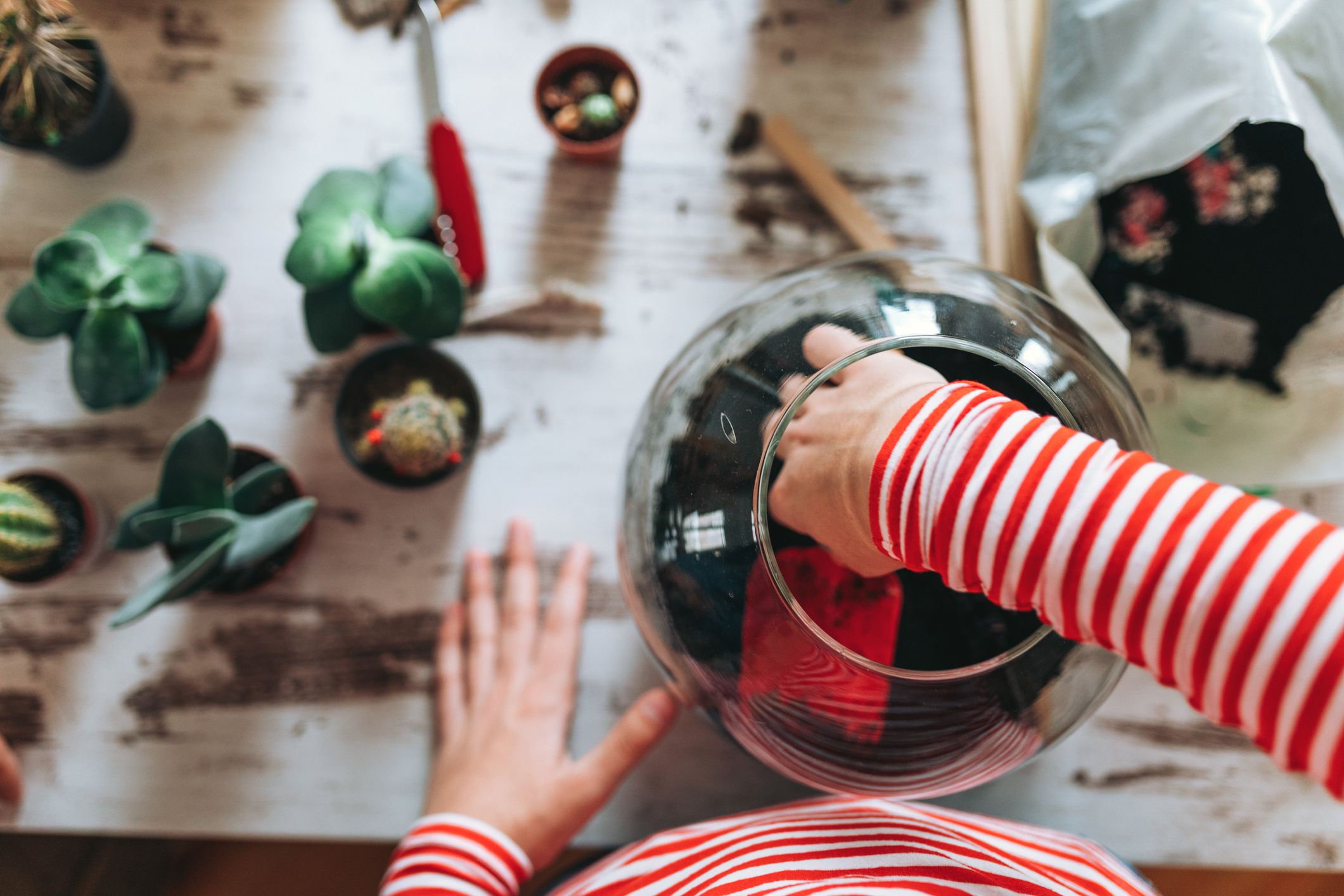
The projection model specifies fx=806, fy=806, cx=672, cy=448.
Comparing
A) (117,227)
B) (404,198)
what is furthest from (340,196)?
(117,227)

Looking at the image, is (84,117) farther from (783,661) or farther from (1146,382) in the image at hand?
(1146,382)

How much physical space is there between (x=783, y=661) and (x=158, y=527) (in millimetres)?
354

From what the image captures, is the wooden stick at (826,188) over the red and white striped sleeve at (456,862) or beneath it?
over

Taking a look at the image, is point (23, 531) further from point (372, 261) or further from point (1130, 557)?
point (1130, 557)

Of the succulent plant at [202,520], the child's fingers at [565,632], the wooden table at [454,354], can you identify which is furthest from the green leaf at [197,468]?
the child's fingers at [565,632]

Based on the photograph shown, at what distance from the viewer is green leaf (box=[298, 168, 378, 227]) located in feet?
1.59

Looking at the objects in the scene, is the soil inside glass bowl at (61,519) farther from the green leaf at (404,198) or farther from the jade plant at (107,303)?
the green leaf at (404,198)

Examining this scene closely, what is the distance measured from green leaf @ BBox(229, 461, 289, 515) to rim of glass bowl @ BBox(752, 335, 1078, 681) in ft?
1.06

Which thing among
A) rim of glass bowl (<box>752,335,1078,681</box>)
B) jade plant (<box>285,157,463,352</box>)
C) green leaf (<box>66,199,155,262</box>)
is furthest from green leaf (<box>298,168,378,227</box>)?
rim of glass bowl (<box>752,335,1078,681</box>)

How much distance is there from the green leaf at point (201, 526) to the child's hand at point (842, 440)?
1.02 feet

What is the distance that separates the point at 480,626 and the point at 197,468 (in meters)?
0.20

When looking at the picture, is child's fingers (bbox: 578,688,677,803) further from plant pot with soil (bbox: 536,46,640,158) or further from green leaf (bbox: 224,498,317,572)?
plant pot with soil (bbox: 536,46,640,158)

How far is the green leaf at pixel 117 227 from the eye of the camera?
50 centimetres

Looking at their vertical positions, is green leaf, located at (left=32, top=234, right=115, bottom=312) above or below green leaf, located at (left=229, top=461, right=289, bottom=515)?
above
